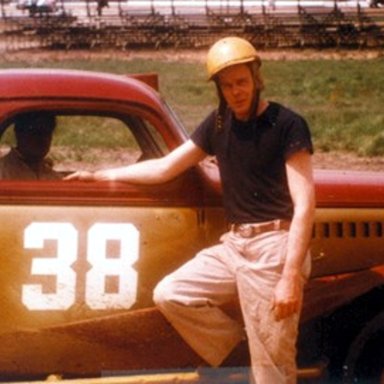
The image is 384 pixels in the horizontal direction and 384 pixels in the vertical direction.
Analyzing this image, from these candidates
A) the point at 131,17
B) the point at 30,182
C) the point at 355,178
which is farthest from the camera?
the point at 131,17

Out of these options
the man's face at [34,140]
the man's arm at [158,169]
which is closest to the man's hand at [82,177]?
the man's arm at [158,169]

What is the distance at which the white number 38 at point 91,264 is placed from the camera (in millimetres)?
5414

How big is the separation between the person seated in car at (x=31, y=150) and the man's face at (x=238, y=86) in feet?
3.54

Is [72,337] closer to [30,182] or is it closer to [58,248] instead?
[58,248]

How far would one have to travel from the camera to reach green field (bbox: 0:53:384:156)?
20.3 metres

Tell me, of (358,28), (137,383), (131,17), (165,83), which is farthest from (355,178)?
(131,17)

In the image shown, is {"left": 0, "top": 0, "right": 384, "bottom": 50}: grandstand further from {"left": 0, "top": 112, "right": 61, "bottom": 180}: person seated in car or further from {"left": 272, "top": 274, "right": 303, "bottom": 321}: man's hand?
{"left": 272, "top": 274, "right": 303, "bottom": 321}: man's hand

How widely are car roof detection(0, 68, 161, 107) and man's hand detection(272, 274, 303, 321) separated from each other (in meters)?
1.33

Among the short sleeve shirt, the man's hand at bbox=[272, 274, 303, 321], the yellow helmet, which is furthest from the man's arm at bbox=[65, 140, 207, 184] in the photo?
the man's hand at bbox=[272, 274, 303, 321]

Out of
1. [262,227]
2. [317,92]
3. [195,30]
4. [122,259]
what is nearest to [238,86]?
[262,227]

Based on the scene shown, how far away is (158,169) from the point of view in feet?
18.0

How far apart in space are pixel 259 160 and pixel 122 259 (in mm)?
887

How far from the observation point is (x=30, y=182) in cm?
548

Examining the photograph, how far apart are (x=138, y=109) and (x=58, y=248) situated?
0.83 meters
